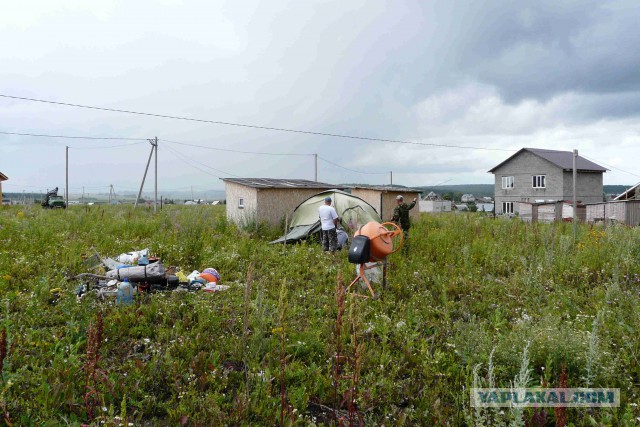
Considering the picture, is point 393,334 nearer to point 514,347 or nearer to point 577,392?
point 514,347

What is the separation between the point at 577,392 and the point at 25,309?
268 inches

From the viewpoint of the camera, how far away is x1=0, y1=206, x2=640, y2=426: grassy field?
3287 mm

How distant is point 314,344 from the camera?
4.58m

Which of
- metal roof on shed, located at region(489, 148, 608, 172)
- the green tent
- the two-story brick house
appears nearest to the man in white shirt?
the green tent

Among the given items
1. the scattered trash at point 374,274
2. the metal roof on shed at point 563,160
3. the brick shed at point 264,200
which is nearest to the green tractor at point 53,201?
the brick shed at point 264,200

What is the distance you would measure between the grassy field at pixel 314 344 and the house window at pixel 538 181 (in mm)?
33205

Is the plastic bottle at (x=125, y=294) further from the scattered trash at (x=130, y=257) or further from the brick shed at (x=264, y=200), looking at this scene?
the brick shed at (x=264, y=200)

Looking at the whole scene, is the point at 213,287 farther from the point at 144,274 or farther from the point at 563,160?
the point at 563,160

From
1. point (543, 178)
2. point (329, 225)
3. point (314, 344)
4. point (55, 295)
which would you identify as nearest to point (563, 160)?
point (543, 178)

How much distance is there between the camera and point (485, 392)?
348 centimetres

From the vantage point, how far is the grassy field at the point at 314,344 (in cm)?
329

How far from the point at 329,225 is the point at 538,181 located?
3534 cm

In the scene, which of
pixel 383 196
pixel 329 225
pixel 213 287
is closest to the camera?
pixel 213 287

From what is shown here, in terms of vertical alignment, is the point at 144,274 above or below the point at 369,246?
below
